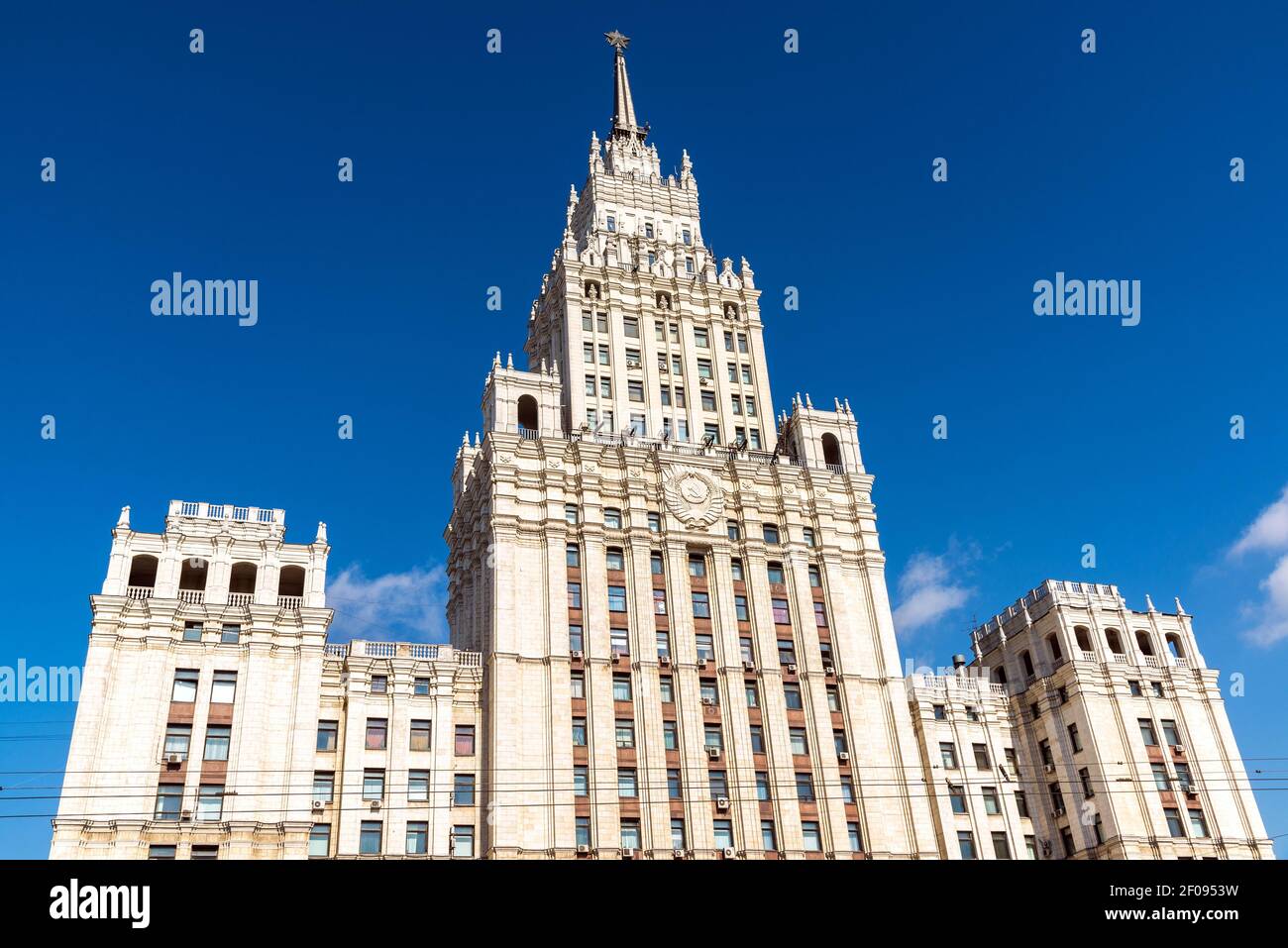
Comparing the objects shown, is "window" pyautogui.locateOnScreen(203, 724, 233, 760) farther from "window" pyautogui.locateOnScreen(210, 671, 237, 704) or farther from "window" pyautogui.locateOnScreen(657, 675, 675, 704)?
"window" pyautogui.locateOnScreen(657, 675, 675, 704)

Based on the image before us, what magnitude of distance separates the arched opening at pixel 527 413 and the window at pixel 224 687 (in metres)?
27.8

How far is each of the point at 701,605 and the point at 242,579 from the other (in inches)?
1141

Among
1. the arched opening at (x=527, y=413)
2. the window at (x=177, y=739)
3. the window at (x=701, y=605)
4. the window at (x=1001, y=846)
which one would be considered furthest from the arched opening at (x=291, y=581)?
the window at (x=1001, y=846)

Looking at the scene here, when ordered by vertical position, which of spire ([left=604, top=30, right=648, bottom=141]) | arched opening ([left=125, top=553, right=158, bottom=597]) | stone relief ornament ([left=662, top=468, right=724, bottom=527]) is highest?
spire ([left=604, top=30, right=648, bottom=141])

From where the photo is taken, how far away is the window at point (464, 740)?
64.8 metres

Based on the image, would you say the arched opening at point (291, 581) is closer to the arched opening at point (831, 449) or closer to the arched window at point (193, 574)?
the arched window at point (193, 574)

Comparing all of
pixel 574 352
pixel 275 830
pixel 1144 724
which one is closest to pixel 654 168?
pixel 574 352

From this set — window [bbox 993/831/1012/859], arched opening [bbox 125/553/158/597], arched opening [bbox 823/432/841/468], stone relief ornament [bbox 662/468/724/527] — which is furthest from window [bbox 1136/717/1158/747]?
arched opening [bbox 125/553/158/597]

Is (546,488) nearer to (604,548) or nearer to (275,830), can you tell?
(604,548)

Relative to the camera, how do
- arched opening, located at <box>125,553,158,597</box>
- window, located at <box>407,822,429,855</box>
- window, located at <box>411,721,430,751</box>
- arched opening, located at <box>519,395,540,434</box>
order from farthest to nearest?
arched opening, located at <box>519,395,540,434</box>
window, located at <box>411,721,430,751</box>
arched opening, located at <box>125,553,158,597</box>
window, located at <box>407,822,429,855</box>

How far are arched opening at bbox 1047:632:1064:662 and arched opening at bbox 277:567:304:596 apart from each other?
52871 mm

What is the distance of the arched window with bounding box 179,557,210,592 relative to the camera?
6384cm

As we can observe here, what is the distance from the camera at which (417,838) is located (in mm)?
61000

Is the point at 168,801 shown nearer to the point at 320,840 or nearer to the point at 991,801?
the point at 320,840
